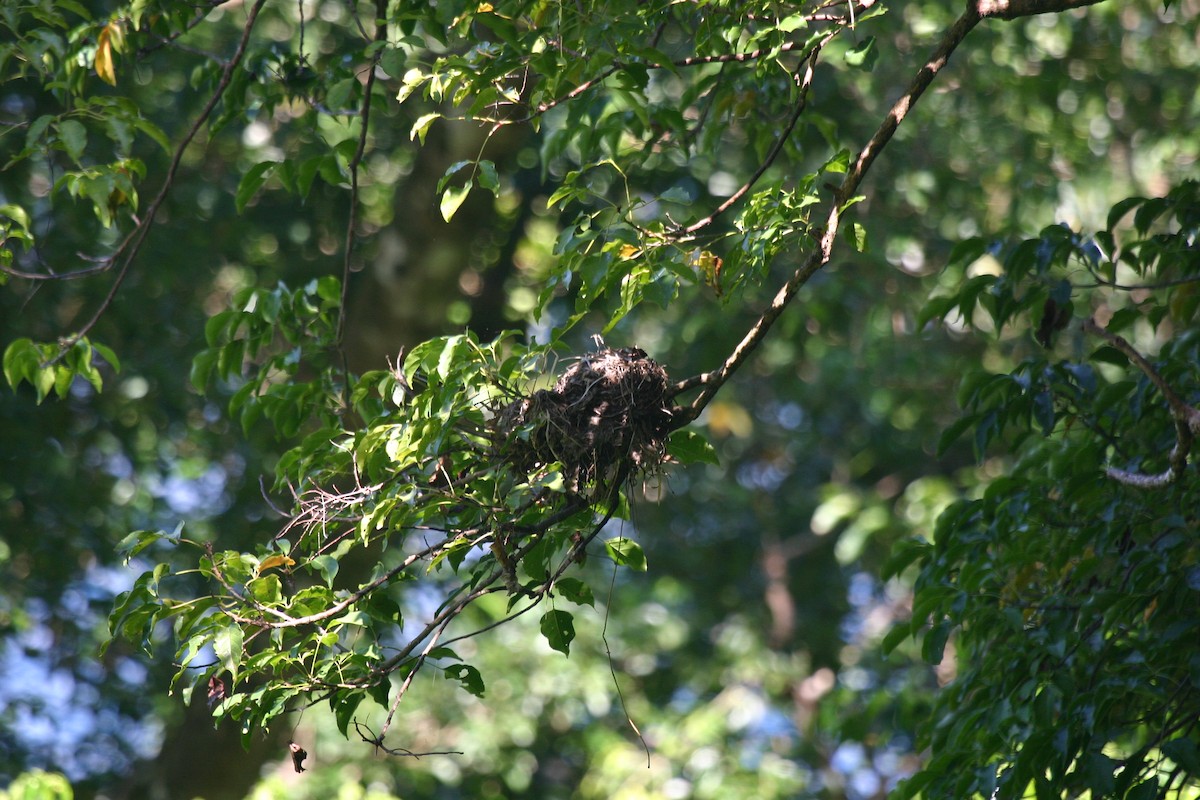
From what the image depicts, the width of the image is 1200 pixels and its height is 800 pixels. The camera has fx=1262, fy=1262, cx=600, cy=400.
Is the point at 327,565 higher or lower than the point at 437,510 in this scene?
lower

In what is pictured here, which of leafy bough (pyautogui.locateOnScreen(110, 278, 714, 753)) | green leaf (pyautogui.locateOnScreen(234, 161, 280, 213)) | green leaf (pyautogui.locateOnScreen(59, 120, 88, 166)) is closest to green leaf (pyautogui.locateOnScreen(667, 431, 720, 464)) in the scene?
leafy bough (pyautogui.locateOnScreen(110, 278, 714, 753))

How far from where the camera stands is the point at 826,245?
2.52 m

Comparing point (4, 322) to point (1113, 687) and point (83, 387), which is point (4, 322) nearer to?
point (83, 387)

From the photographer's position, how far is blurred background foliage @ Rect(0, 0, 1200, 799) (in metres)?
6.24

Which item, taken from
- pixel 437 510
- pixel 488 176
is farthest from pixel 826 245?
pixel 437 510

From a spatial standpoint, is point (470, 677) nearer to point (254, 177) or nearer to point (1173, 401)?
point (254, 177)

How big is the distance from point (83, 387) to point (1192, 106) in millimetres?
6770

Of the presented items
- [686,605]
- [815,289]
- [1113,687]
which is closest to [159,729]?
[686,605]

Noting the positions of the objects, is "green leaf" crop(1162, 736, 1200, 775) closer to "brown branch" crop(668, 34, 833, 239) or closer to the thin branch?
the thin branch

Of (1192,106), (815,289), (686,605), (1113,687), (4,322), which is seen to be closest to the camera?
(1113,687)

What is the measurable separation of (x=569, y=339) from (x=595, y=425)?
5.95 metres

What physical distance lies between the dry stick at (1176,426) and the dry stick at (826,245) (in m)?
0.63

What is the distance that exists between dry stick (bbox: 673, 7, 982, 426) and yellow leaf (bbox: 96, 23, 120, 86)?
63.6 inches

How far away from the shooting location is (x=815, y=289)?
270 inches
